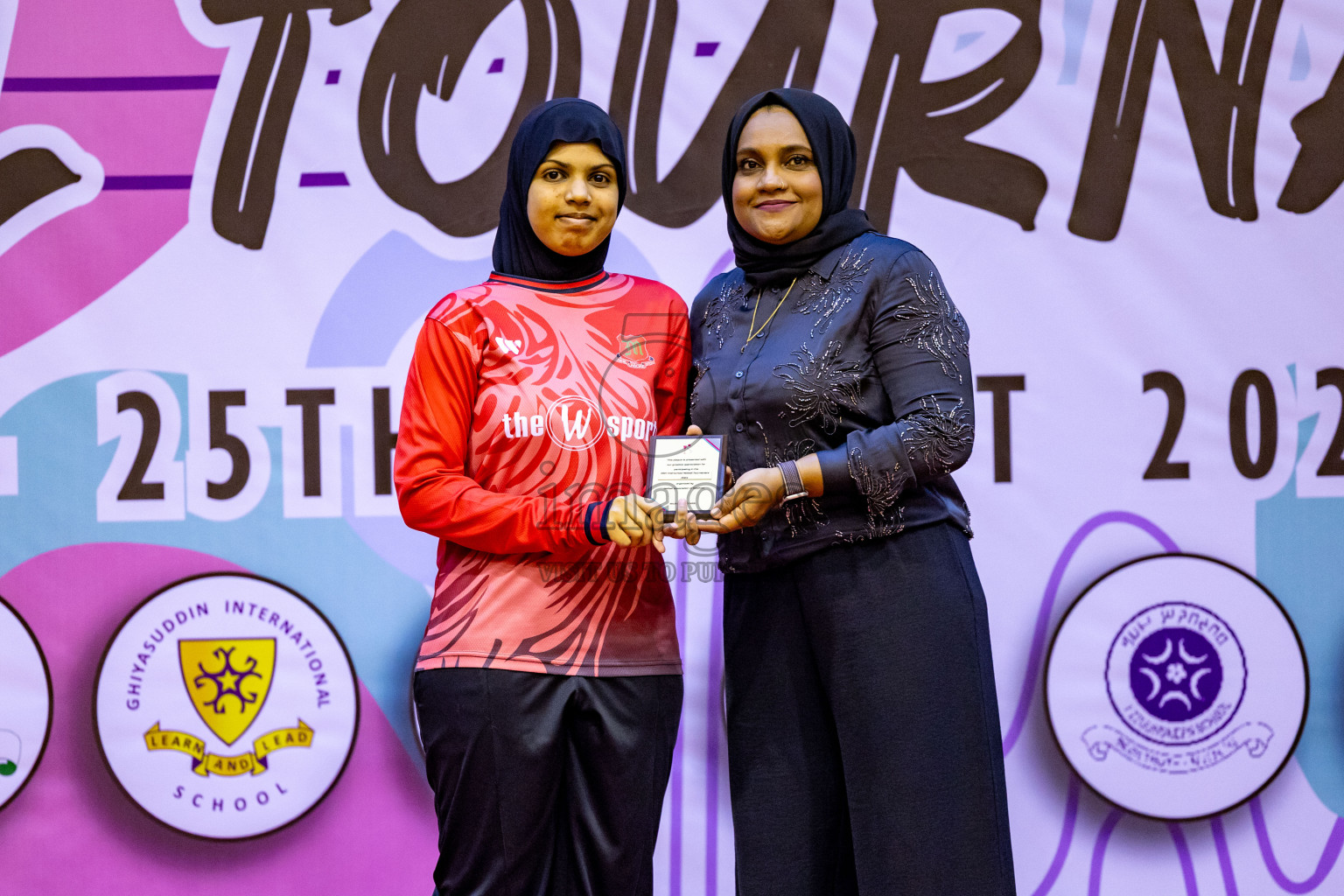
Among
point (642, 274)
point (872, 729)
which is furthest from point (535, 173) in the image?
point (872, 729)

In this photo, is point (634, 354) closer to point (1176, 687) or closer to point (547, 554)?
point (547, 554)

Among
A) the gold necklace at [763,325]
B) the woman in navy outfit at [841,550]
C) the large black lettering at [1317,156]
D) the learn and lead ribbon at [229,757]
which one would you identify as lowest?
the learn and lead ribbon at [229,757]

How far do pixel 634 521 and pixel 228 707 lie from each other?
1437 millimetres

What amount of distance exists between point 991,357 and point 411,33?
1.57m

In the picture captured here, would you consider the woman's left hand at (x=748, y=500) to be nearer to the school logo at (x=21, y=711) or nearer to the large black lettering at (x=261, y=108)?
the large black lettering at (x=261, y=108)

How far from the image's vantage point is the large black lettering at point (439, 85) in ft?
8.25

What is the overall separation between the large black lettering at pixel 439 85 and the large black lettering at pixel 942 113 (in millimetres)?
719

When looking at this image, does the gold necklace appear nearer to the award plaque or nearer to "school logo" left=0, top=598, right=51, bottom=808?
the award plaque

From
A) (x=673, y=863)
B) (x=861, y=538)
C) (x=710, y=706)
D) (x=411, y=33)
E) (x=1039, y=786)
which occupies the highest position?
(x=411, y=33)

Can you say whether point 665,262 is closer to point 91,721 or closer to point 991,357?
point 991,357

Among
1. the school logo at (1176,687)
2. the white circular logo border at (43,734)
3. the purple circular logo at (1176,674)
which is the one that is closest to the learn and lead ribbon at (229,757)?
the white circular logo border at (43,734)

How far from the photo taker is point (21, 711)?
2.53 m

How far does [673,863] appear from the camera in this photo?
2502mm

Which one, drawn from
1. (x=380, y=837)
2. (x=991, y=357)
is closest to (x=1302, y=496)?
(x=991, y=357)
